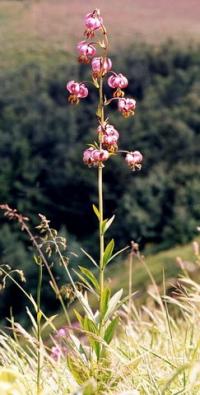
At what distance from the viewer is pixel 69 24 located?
104m

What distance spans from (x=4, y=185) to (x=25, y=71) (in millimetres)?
22968

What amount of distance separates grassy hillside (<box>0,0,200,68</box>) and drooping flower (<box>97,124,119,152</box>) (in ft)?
297

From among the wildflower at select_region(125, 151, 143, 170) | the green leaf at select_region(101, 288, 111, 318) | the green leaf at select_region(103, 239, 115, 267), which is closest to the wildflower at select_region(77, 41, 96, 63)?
the wildflower at select_region(125, 151, 143, 170)

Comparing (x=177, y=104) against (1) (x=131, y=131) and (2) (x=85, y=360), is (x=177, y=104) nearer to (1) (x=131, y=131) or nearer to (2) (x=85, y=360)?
(1) (x=131, y=131)

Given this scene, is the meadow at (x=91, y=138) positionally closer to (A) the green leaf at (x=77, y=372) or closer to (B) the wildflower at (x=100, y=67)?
(B) the wildflower at (x=100, y=67)

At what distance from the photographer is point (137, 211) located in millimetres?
65250

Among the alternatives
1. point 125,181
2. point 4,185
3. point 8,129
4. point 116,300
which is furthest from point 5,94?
point 116,300

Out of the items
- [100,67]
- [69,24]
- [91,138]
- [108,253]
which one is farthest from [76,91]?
[69,24]

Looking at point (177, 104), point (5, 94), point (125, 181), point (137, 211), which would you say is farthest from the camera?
point (5, 94)

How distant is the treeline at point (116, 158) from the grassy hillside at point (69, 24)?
26.9 feet

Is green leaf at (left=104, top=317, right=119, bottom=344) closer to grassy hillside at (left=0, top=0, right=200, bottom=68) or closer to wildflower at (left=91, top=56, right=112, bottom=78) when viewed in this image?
wildflower at (left=91, top=56, right=112, bottom=78)

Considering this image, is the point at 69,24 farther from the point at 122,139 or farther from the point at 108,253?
the point at 108,253

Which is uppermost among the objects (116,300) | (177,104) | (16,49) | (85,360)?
(16,49)

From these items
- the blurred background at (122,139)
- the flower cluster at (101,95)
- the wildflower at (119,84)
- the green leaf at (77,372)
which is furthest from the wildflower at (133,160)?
the blurred background at (122,139)
